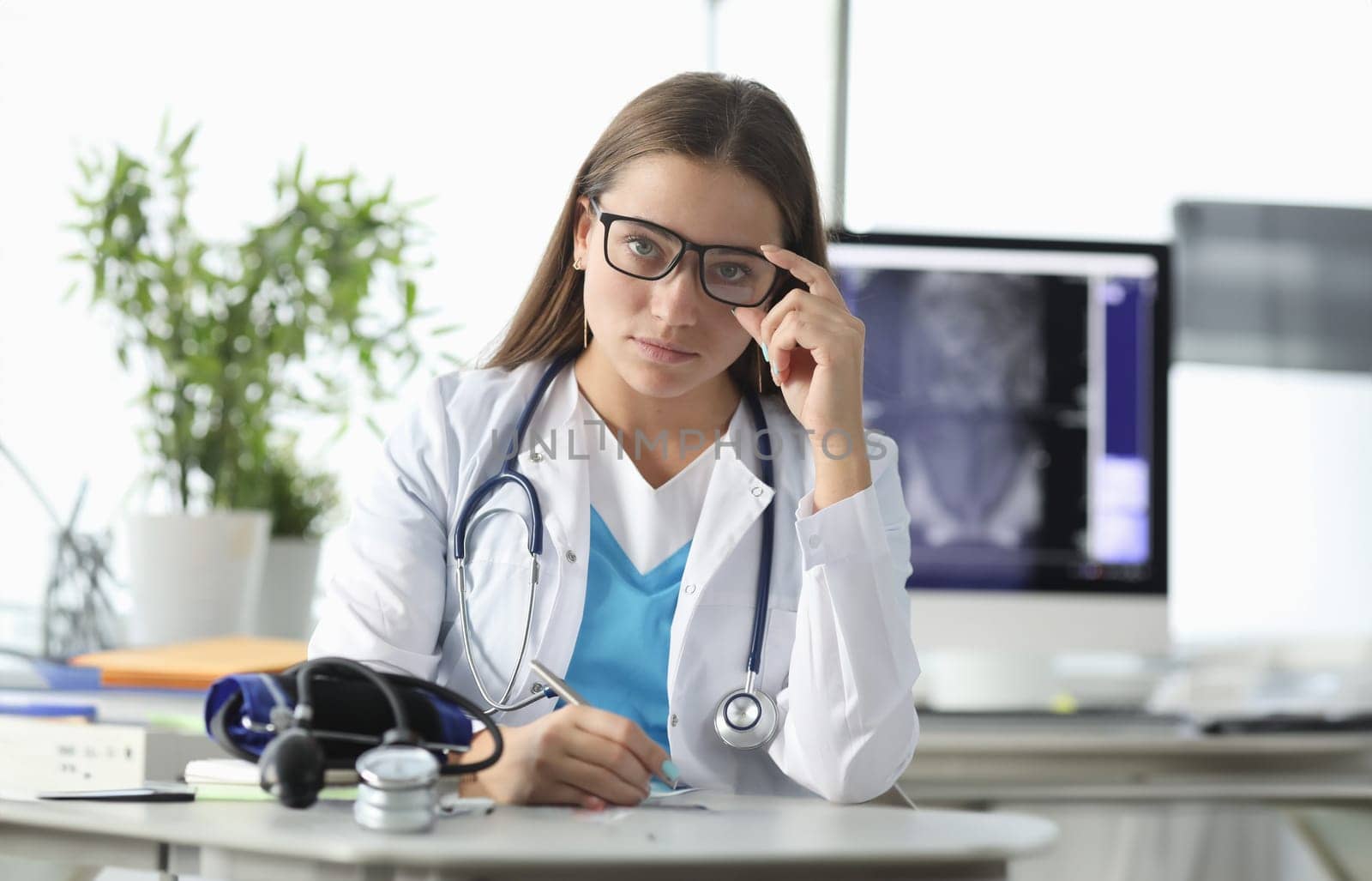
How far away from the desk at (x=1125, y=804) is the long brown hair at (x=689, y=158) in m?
0.63

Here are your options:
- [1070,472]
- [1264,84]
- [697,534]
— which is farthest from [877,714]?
[1264,84]

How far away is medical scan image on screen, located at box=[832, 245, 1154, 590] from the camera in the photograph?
79.0 inches

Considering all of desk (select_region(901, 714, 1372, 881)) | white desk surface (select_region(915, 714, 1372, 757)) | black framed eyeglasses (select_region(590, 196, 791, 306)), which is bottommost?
desk (select_region(901, 714, 1372, 881))

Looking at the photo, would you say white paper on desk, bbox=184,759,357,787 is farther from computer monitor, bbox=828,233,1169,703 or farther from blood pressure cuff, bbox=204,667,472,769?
computer monitor, bbox=828,233,1169,703

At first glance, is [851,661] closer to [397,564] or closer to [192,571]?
[397,564]

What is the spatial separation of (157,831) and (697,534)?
69cm

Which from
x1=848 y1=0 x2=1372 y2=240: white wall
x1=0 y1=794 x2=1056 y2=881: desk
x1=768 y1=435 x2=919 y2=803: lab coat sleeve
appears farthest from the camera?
x1=848 y1=0 x2=1372 y2=240: white wall

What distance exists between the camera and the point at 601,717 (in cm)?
98

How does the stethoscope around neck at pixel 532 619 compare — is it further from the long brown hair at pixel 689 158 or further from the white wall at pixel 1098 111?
the white wall at pixel 1098 111

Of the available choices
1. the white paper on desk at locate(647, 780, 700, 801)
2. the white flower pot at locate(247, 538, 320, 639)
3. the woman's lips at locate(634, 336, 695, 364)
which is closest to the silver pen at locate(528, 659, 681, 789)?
the white paper on desk at locate(647, 780, 700, 801)

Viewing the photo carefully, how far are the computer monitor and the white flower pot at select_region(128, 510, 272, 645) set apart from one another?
3.37ft

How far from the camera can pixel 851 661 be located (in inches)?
45.5

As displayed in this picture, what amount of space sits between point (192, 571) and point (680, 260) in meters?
1.12

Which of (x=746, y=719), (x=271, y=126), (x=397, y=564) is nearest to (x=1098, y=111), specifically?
(x=271, y=126)
